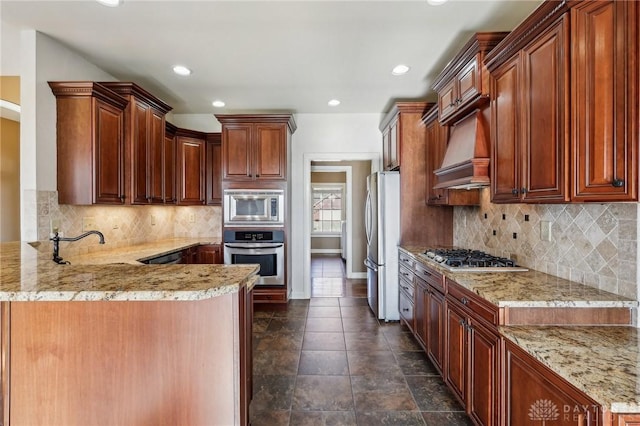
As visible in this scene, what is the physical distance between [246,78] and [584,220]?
323 centimetres

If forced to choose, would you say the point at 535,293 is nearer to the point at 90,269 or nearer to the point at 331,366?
the point at 331,366

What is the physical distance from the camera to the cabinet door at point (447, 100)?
248cm

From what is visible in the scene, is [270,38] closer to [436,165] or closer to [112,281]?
[436,165]

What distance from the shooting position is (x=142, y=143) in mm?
3256

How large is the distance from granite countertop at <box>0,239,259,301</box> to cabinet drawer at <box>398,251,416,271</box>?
1790mm

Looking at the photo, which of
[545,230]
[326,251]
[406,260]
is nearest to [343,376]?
[406,260]

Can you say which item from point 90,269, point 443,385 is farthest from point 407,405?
point 90,269

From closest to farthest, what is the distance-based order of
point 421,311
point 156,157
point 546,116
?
point 546,116 → point 421,311 → point 156,157

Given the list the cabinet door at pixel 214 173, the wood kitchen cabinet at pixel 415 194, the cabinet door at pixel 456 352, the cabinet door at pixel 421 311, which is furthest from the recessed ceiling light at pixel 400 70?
the cabinet door at pixel 214 173

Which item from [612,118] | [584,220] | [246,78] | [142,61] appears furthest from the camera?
[246,78]

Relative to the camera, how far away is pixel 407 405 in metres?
2.10

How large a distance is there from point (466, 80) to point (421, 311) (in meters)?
1.92

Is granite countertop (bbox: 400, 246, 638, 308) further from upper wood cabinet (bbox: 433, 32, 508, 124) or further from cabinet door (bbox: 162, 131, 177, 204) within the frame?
cabinet door (bbox: 162, 131, 177, 204)

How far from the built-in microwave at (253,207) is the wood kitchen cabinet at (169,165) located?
2.24 ft
